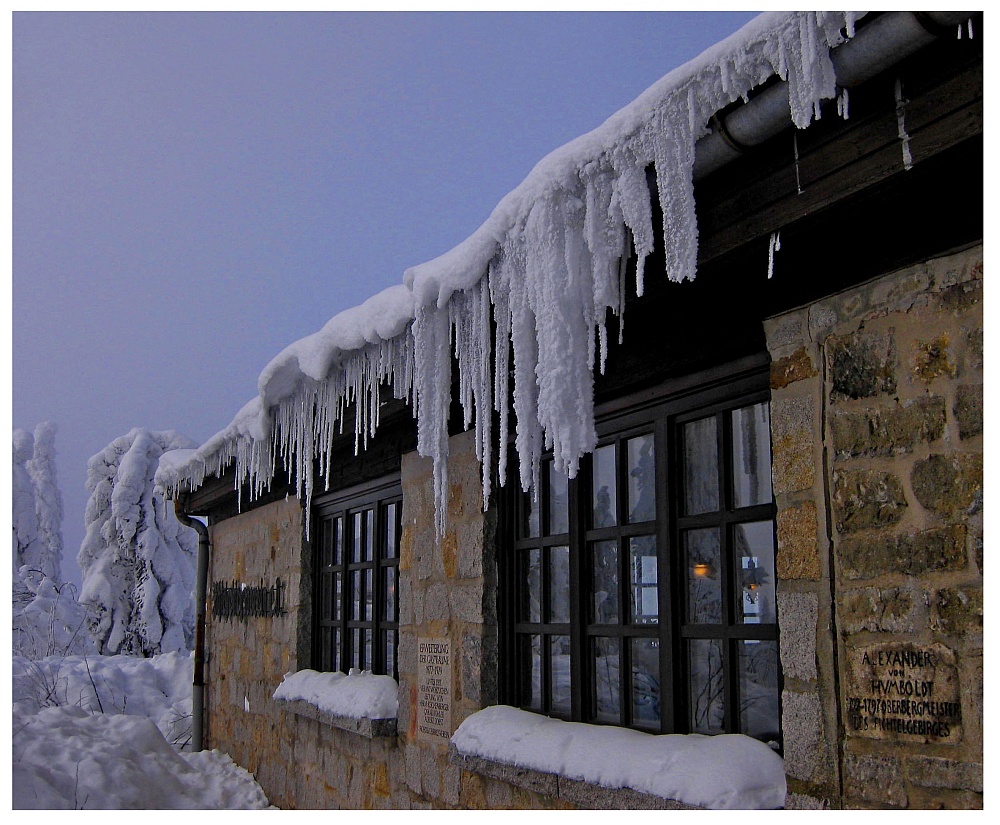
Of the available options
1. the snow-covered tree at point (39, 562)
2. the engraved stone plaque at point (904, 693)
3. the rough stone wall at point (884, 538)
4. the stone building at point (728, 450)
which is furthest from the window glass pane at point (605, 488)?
the snow-covered tree at point (39, 562)

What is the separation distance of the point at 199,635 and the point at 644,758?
6352mm

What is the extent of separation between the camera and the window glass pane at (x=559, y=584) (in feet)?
11.5

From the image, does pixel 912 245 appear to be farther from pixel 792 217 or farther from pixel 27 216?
pixel 27 216

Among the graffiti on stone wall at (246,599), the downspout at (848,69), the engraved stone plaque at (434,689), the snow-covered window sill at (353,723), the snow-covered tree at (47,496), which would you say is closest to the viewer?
the downspout at (848,69)

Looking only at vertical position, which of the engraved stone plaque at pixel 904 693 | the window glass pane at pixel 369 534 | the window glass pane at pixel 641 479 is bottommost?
the engraved stone plaque at pixel 904 693

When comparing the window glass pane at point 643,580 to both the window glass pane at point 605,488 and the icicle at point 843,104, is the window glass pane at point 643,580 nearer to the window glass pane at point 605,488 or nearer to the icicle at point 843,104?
the window glass pane at point 605,488

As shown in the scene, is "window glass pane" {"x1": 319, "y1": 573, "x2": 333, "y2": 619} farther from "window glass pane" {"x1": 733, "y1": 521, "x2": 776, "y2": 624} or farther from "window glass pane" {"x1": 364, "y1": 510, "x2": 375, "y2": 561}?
"window glass pane" {"x1": 733, "y1": 521, "x2": 776, "y2": 624}

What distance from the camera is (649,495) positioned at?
3148 millimetres

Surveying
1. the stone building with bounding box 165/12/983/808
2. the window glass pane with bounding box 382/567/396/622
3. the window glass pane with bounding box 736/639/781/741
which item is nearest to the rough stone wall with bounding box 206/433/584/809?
the stone building with bounding box 165/12/983/808

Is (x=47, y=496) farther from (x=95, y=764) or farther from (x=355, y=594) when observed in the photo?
(x=95, y=764)

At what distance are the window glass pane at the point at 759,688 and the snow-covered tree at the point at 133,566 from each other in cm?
1749

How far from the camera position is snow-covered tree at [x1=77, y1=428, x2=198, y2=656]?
18.8m
